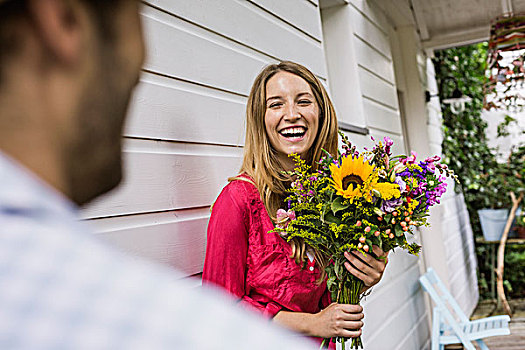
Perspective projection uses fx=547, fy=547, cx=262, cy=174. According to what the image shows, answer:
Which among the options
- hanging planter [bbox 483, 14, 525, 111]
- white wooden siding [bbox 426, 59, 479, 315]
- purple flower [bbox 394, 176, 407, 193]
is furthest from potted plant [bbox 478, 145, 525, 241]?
purple flower [bbox 394, 176, 407, 193]

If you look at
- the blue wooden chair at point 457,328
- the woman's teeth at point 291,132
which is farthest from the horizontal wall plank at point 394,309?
the woman's teeth at point 291,132

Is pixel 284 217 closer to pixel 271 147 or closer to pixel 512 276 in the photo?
pixel 271 147

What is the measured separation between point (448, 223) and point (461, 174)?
4.16 feet

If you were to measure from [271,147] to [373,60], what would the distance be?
8.49 ft

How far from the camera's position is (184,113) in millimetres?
1684

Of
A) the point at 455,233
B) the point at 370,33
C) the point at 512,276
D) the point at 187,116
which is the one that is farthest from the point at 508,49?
the point at 512,276

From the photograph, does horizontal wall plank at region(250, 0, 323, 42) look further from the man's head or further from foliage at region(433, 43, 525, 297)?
foliage at region(433, 43, 525, 297)

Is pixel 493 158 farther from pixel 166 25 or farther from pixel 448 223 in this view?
pixel 166 25

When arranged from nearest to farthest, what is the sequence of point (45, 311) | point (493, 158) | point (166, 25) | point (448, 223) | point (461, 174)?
point (45, 311) < point (166, 25) < point (448, 223) < point (461, 174) < point (493, 158)

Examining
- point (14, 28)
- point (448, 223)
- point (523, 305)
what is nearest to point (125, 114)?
point (14, 28)

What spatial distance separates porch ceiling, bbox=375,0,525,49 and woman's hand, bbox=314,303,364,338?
3421mm

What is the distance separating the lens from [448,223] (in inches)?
229

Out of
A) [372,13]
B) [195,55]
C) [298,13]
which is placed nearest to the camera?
[195,55]

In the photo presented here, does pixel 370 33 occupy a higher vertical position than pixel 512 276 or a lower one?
higher
